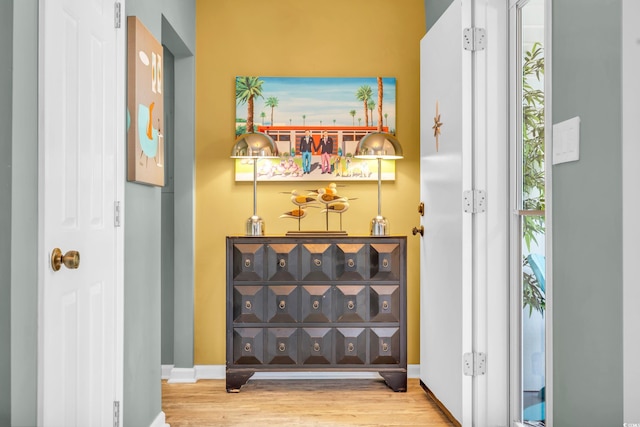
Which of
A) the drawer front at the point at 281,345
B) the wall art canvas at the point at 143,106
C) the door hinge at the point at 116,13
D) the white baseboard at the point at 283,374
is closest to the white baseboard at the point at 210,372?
the white baseboard at the point at 283,374

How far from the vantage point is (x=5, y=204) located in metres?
1.42

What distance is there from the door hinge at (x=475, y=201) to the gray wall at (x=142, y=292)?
1.50 meters

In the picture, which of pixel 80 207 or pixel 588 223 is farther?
pixel 80 207

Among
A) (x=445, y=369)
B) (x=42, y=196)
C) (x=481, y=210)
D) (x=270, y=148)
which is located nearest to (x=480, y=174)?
(x=481, y=210)

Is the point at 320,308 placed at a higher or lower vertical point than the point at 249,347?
higher

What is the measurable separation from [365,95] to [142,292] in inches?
82.5

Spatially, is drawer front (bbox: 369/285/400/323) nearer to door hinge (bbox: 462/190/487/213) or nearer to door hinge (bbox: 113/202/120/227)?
door hinge (bbox: 462/190/487/213)

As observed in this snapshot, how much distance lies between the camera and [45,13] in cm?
157

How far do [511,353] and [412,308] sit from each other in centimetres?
132

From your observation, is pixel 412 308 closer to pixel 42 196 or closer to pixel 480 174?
pixel 480 174

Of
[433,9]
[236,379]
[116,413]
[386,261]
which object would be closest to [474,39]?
[433,9]

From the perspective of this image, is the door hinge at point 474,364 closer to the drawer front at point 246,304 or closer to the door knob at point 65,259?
the drawer front at point 246,304

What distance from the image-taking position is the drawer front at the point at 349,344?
3469mm

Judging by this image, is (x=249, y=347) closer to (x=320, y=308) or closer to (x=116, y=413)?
(x=320, y=308)
